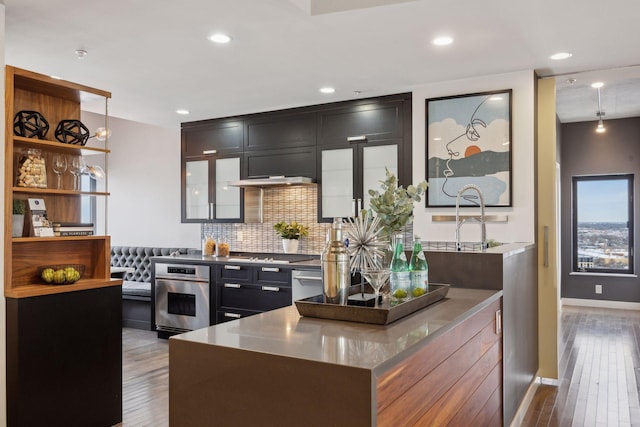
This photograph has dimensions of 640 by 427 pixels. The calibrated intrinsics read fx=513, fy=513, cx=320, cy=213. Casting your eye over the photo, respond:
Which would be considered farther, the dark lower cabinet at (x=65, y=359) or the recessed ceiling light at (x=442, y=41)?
the recessed ceiling light at (x=442, y=41)

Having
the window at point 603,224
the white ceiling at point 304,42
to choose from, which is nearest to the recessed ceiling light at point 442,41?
the white ceiling at point 304,42

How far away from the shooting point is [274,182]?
5.33 meters

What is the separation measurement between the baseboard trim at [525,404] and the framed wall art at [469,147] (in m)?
1.42

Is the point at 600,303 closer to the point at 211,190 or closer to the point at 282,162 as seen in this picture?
the point at 282,162

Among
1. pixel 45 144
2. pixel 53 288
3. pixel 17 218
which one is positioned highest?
pixel 45 144

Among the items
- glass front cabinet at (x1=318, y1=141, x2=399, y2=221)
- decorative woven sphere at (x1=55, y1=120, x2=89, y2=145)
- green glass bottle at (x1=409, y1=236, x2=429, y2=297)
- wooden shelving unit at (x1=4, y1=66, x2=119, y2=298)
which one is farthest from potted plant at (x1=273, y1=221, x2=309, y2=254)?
green glass bottle at (x1=409, y1=236, x2=429, y2=297)

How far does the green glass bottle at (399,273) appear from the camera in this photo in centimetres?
204

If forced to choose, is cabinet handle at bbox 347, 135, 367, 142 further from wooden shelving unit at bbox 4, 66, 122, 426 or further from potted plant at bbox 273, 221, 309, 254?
wooden shelving unit at bbox 4, 66, 122, 426

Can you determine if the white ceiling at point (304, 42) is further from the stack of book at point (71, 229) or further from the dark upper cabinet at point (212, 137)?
the stack of book at point (71, 229)

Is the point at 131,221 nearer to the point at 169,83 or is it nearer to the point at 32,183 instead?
the point at 169,83

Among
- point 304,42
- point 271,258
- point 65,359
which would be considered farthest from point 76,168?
point 271,258

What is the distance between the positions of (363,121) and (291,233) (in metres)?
1.45

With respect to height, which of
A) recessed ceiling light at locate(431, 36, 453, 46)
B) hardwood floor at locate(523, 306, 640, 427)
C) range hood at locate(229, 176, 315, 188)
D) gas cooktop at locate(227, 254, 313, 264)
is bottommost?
hardwood floor at locate(523, 306, 640, 427)

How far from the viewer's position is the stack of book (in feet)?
10.2
